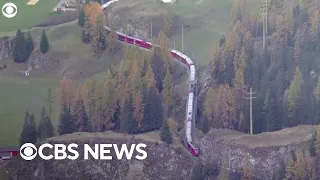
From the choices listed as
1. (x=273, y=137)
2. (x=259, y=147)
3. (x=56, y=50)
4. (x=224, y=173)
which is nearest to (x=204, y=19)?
(x=56, y=50)

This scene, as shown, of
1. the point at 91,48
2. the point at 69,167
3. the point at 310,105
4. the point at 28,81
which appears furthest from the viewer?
the point at 91,48

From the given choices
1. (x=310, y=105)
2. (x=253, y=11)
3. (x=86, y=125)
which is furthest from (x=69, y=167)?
(x=253, y=11)

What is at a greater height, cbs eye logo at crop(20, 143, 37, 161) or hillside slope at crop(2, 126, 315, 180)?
cbs eye logo at crop(20, 143, 37, 161)

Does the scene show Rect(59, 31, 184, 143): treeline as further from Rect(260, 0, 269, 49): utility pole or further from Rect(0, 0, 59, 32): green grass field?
Rect(260, 0, 269, 49): utility pole

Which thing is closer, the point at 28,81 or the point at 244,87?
the point at 244,87

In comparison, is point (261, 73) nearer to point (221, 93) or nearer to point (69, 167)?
point (221, 93)

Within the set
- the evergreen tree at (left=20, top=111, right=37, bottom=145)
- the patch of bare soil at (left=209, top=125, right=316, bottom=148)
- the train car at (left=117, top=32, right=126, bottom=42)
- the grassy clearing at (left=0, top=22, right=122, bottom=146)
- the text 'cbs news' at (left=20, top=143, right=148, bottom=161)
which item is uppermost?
the train car at (left=117, top=32, right=126, bottom=42)

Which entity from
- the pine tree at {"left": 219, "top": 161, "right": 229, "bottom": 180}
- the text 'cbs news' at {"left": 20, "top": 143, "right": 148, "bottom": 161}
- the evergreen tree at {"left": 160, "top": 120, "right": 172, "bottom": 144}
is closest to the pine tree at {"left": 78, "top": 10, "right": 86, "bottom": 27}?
the evergreen tree at {"left": 160, "top": 120, "right": 172, "bottom": 144}
